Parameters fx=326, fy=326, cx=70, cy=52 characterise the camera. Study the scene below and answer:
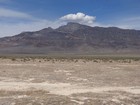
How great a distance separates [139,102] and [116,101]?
1.18 m

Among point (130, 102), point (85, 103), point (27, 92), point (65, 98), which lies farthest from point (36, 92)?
point (130, 102)

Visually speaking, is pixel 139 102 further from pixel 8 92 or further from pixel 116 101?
pixel 8 92

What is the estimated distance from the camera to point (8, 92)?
19906 mm

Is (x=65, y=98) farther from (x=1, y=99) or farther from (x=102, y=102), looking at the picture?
(x=1, y=99)

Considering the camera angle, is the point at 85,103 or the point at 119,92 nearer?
the point at 85,103

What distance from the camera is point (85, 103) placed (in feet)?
→ 52.9

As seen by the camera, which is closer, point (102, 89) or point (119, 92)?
point (119, 92)

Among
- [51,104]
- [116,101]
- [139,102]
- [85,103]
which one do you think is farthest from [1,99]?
[139,102]

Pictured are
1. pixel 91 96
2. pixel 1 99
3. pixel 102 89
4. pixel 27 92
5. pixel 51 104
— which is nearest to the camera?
pixel 51 104

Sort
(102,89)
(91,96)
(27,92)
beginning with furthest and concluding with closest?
(102,89), (27,92), (91,96)

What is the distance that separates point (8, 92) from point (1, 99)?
315cm

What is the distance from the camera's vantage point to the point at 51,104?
1551cm

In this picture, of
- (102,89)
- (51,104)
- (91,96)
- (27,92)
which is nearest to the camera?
(51,104)

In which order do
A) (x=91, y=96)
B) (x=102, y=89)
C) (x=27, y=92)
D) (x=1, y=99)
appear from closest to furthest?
(x=1, y=99)
(x=91, y=96)
(x=27, y=92)
(x=102, y=89)
